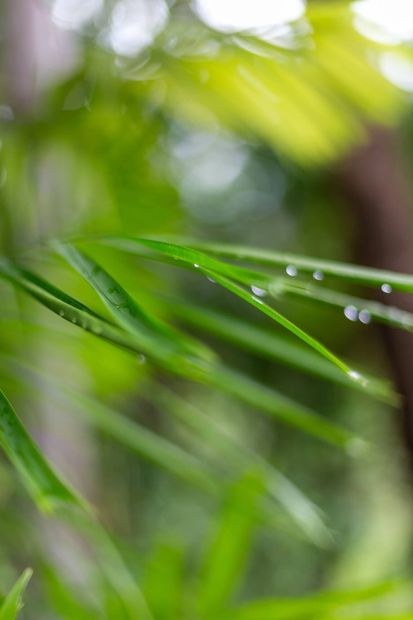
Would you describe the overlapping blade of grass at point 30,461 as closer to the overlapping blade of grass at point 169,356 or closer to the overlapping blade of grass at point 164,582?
the overlapping blade of grass at point 169,356

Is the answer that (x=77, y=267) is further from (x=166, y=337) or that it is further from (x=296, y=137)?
(x=296, y=137)

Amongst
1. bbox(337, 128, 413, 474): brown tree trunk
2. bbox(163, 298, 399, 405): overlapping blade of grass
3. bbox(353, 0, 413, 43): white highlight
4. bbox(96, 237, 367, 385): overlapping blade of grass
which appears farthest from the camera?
bbox(337, 128, 413, 474): brown tree trunk

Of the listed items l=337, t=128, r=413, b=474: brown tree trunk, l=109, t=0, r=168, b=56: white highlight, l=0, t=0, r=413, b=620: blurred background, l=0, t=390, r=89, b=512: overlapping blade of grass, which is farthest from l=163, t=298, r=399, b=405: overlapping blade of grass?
l=337, t=128, r=413, b=474: brown tree trunk

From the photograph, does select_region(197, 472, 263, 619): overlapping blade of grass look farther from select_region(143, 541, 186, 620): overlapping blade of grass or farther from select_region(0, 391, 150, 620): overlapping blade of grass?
select_region(0, 391, 150, 620): overlapping blade of grass

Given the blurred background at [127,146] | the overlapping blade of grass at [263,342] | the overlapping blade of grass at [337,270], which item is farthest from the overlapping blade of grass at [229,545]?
the overlapping blade of grass at [337,270]

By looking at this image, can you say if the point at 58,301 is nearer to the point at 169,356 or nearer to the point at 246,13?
the point at 169,356

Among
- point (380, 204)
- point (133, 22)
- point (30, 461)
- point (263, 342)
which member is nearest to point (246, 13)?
point (133, 22)
